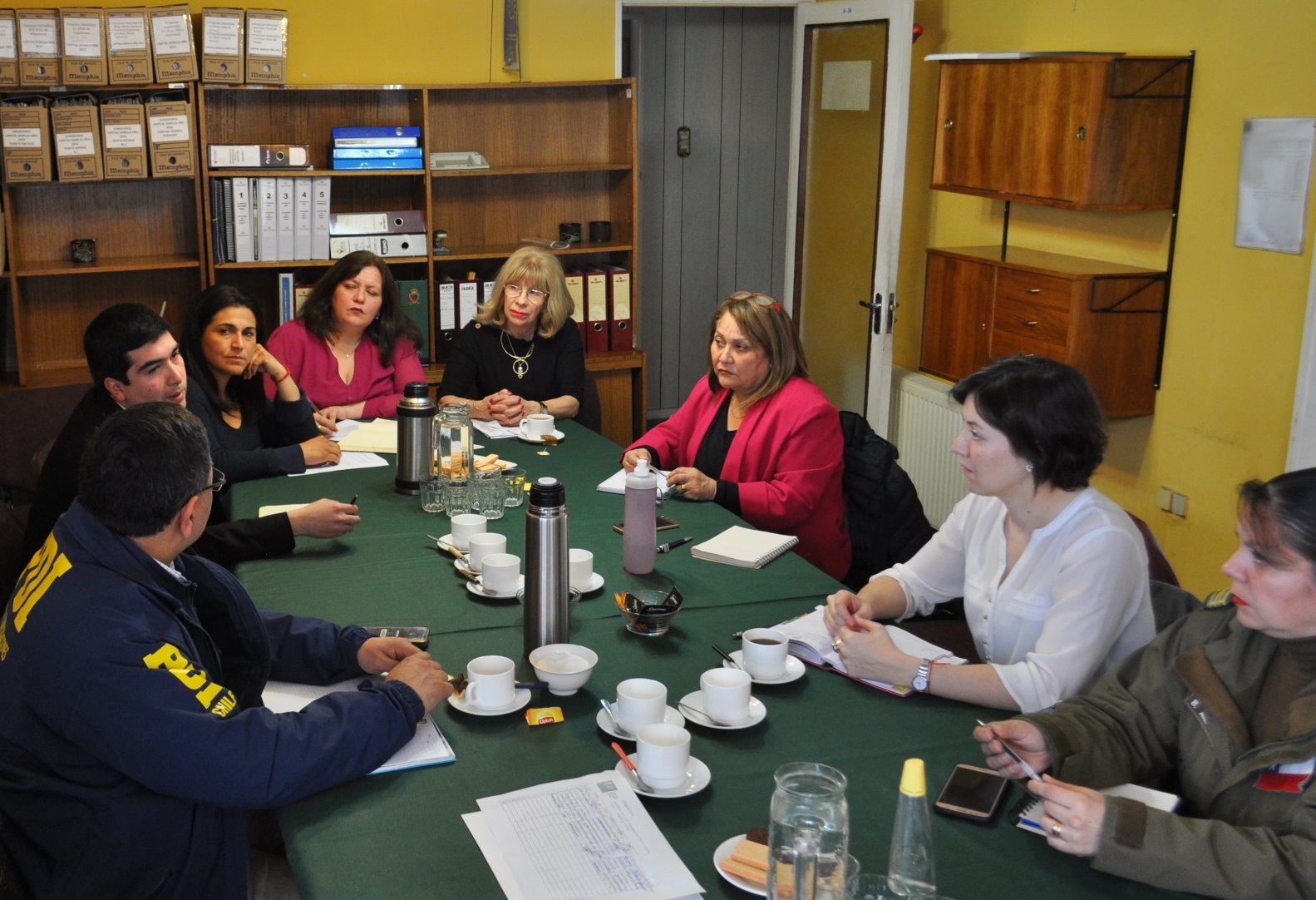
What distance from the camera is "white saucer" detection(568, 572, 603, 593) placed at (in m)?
2.46

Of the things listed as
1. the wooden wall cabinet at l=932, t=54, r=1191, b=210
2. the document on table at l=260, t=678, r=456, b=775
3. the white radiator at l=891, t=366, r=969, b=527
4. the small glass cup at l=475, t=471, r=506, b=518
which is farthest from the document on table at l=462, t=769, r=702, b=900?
the white radiator at l=891, t=366, r=969, b=527

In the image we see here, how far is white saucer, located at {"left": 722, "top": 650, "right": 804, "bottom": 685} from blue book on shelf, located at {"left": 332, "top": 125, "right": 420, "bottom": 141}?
337cm

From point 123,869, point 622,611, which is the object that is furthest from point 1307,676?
point 123,869

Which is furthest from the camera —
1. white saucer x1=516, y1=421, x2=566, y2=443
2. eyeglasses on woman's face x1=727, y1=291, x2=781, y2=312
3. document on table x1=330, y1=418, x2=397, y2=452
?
white saucer x1=516, y1=421, x2=566, y2=443

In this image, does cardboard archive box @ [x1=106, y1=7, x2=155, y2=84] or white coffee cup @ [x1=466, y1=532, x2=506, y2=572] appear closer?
white coffee cup @ [x1=466, y1=532, x2=506, y2=572]

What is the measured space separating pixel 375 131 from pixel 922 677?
3.63 meters

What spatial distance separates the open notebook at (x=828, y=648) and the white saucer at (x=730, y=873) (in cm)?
54

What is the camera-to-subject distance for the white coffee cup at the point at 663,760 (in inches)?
66.2

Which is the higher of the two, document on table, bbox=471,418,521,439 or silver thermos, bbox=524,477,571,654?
silver thermos, bbox=524,477,571,654

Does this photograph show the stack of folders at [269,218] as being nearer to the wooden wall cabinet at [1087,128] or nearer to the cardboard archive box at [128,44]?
the cardboard archive box at [128,44]

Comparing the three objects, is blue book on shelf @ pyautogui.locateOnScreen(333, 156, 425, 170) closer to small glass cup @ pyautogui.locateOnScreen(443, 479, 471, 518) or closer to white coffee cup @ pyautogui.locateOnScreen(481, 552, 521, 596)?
small glass cup @ pyautogui.locateOnScreen(443, 479, 471, 518)

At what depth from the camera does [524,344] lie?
4.34 metres

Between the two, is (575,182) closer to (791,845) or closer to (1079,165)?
(1079,165)

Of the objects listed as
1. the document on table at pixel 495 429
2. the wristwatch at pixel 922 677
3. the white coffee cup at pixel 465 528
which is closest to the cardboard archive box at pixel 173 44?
the document on table at pixel 495 429
